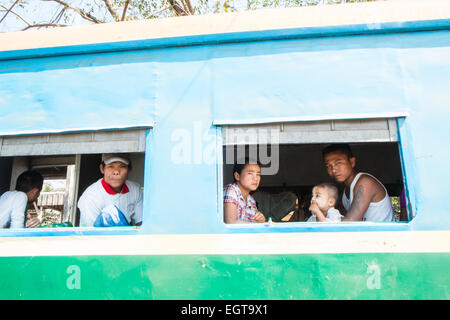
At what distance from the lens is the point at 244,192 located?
2863 millimetres

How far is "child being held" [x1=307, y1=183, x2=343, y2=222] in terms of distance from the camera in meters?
2.45

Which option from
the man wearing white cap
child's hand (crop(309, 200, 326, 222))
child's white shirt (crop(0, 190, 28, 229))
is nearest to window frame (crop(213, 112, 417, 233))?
child's hand (crop(309, 200, 326, 222))

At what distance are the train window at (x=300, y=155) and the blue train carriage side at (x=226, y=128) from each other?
0.02 meters

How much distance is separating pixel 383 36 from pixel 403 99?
476mm

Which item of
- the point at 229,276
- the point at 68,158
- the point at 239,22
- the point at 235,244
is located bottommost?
the point at 229,276

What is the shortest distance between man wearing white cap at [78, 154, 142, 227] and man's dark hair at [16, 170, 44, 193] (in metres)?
0.96

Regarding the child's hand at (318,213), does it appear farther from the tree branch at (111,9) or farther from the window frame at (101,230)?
the tree branch at (111,9)

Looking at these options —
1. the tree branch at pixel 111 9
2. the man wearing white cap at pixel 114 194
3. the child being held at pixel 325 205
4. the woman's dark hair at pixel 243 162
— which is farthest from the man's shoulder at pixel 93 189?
the tree branch at pixel 111 9

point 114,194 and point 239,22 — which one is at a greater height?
point 239,22

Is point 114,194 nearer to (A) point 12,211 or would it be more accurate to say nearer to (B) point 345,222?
(A) point 12,211

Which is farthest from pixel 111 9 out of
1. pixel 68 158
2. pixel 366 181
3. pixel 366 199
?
pixel 366 199

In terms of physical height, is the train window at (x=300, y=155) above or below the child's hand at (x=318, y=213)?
above

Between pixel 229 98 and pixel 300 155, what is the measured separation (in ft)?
7.25

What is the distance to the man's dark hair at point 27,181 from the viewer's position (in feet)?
11.1
